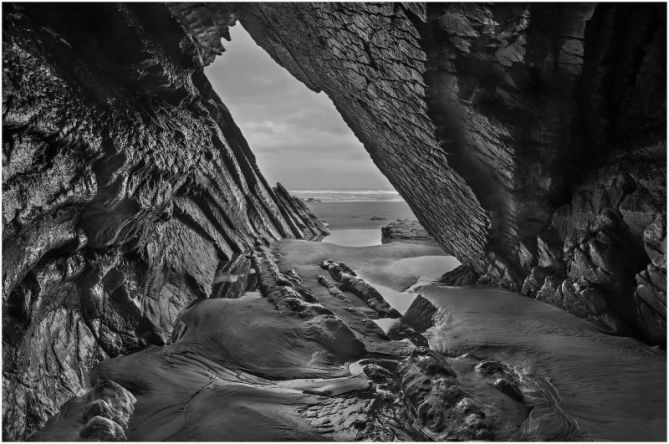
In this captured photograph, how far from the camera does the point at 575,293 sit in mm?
6672

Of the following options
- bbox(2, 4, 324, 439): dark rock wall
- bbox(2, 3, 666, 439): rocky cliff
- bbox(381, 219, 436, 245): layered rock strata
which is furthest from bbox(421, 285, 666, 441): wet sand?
bbox(381, 219, 436, 245): layered rock strata

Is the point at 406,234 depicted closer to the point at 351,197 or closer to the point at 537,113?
the point at 537,113

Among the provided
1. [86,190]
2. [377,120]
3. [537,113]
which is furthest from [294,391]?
[377,120]

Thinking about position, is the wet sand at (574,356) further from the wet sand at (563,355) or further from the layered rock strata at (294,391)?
the layered rock strata at (294,391)

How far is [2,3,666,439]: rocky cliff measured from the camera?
441 cm

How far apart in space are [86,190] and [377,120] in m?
6.08

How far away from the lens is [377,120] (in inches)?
343

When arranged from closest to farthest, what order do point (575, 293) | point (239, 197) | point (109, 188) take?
point (109, 188), point (575, 293), point (239, 197)

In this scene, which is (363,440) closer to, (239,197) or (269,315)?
(269,315)

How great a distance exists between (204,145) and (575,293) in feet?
29.9

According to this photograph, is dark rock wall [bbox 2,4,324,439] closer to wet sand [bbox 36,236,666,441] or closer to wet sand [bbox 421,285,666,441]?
wet sand [bbox 36,236,666,441]

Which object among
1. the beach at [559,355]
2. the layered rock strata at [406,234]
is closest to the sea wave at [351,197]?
the layered rock strata at [406,234]

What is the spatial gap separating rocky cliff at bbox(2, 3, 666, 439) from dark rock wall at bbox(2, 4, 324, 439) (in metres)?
0.03

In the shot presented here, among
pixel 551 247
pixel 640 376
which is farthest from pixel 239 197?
pixel 640 376
